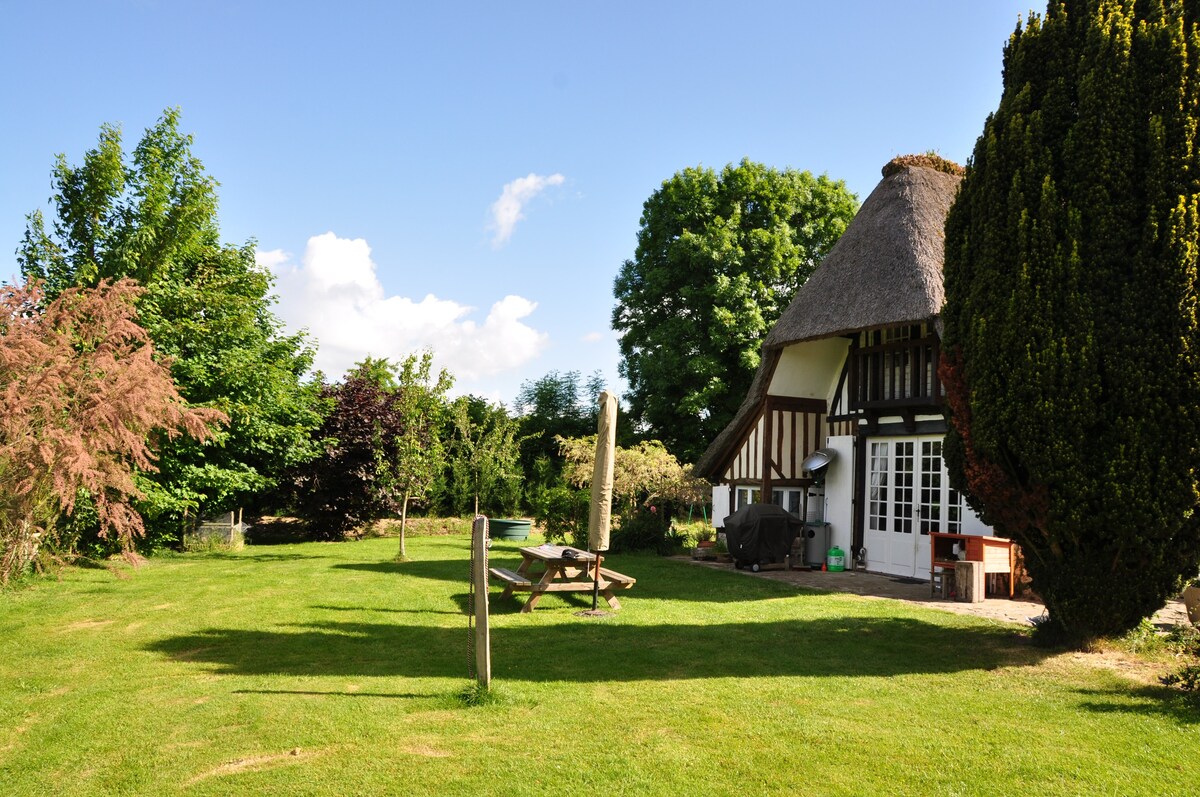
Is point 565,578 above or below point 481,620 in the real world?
below

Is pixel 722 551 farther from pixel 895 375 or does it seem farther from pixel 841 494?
pixel 895 375

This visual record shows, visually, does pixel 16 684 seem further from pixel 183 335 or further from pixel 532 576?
pixel 183 335

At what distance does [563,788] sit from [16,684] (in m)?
4.65

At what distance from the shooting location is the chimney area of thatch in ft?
52.0

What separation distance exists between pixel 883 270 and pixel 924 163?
3666 mm

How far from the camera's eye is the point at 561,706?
559 centimetres

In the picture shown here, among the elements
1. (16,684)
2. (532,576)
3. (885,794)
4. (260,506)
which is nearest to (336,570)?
(532,576)

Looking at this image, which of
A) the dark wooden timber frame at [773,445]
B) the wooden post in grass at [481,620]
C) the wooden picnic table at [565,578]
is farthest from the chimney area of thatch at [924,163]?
the wooden post in grass at [481,620]

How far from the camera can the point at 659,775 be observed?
14.3ft

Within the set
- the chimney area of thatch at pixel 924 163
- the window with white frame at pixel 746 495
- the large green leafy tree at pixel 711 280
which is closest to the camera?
the chimney area of thatch at pixel 924 163

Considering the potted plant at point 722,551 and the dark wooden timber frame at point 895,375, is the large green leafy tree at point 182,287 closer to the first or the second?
the potted plant at point 722,551

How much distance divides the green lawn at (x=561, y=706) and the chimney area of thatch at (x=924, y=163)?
31.9ft

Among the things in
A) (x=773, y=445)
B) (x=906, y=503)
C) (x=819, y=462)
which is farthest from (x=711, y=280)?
(x=906, y=503)

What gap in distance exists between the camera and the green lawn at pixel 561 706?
14.3ft
